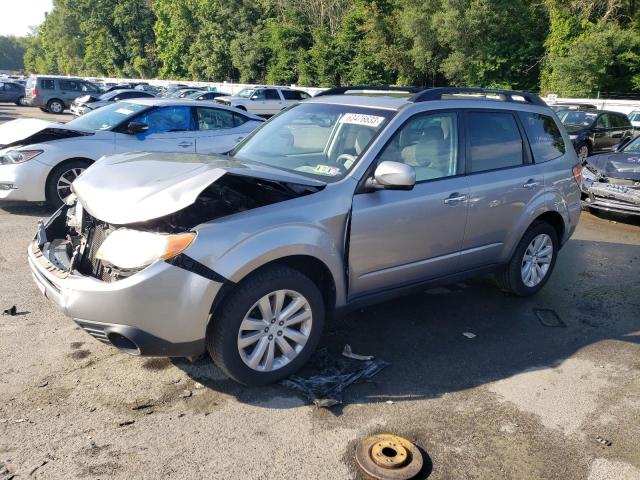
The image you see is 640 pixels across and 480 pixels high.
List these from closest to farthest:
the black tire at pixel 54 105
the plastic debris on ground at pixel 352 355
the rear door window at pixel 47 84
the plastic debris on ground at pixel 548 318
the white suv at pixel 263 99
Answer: the plastic debris on ground at pixel 352 355 < the plastic debris on ground at pixel 548 318 < the white suv at pixel 263 99 < the rear door window at pixel 47 84 < the black tire at pixel 54 105

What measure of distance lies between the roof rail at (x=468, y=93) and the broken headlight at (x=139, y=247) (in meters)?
2.19

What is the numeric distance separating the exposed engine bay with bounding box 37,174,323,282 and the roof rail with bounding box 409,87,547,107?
1.32 metres

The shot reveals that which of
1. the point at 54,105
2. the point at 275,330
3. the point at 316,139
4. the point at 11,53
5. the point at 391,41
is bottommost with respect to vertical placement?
the point at 54,105

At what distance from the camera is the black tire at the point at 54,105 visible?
27.9 meters

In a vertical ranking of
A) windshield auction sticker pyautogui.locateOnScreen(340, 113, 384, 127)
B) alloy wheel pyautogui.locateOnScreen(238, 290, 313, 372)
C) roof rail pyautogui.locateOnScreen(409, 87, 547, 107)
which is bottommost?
alloy wheel pyautogui.locateOnScreen(238, 290, 313, 372)

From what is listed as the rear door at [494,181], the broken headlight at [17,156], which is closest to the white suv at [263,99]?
the broken headlight at [17,156]

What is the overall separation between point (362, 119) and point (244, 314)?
181 cm

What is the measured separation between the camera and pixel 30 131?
7.66m

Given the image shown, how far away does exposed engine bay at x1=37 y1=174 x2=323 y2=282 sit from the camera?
125 inches

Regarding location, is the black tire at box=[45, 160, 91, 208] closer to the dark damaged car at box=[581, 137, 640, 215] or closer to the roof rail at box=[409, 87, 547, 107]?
the roof rail at box=[409, 87, 547, 107]

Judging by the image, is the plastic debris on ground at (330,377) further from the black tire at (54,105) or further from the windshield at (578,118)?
the black tire at (54,105)

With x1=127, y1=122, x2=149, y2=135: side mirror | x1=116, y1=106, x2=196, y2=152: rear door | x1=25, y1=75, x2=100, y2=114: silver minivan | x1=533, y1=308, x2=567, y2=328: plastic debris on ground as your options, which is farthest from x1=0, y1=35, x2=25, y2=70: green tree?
x1=533, y1=308, x2=567, y2=328: plastic debris on ground

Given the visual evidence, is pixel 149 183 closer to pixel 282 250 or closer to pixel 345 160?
pixel 282 250

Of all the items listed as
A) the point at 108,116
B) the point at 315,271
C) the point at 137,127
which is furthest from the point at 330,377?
the point at 108,116
